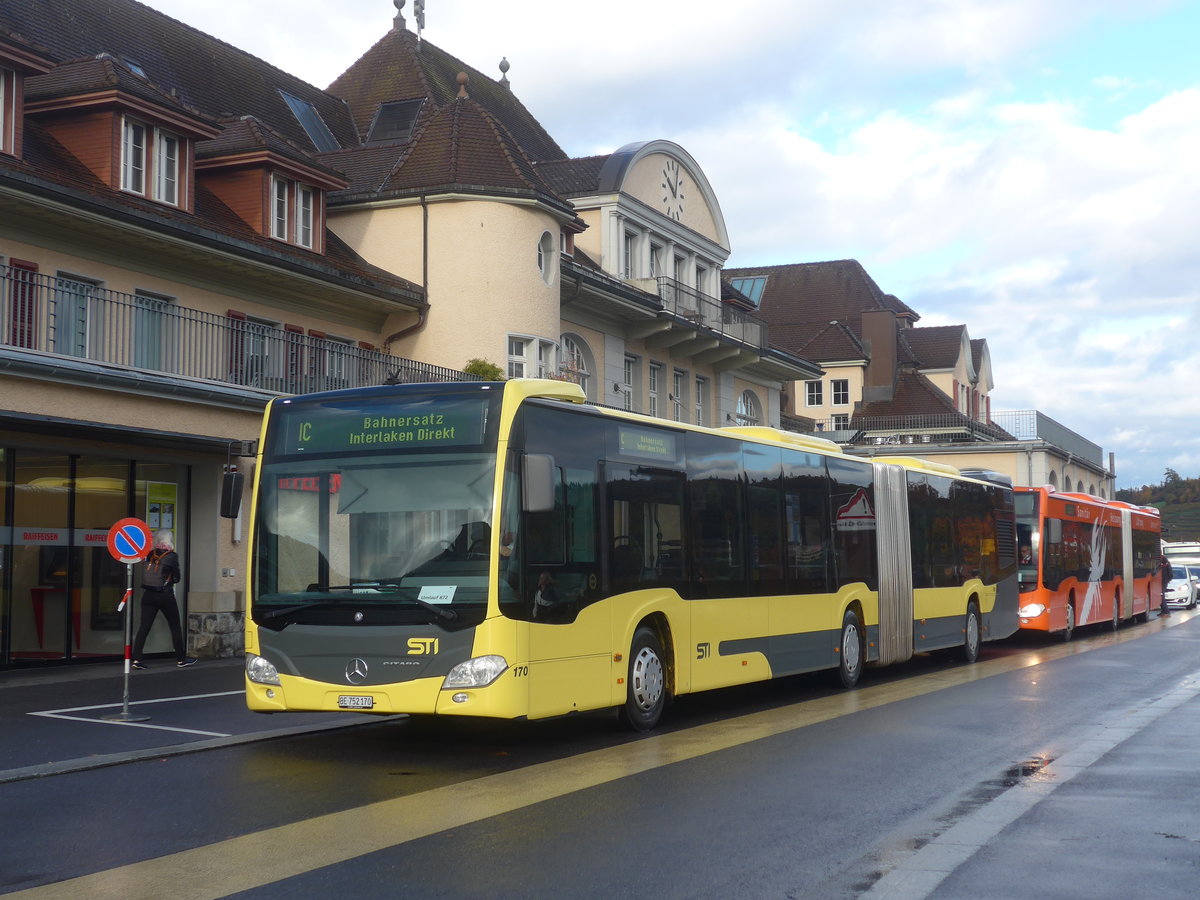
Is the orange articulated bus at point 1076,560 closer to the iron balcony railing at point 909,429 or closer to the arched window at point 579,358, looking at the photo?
the arched window at point 579,358

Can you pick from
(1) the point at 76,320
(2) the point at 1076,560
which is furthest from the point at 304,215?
(2) the point at 1076,560

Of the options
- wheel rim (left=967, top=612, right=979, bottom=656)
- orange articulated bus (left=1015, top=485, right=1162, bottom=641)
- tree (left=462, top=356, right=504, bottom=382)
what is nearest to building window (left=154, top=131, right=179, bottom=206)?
tree (left=462, top=356, right=504, bottom=382)

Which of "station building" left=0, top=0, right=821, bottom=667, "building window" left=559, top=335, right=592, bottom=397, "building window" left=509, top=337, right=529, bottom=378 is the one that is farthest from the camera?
"building window" left=559, top=335, right=592, bottom=397

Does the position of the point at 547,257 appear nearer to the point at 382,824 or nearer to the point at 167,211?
the point at 167,211

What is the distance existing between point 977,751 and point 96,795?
6.51m

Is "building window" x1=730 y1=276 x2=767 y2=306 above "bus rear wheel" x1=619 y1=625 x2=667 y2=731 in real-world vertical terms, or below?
above

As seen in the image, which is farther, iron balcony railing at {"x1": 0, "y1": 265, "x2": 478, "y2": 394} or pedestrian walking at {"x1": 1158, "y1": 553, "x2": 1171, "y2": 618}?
pedestrian walking at {"x1": 1158, "y1": 553, "x2": 1171, "y2": 618}

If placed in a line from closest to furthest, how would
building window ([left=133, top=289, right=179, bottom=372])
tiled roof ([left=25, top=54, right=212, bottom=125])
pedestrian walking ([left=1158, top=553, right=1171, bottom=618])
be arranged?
building window ([left=133, top=289, right=179, bottom=372]) < tiled roof ([left=25, top=54, right=212, bottom=125]) < pedestrian walking ([left=1158, top=553, right=1171, bottom=618])

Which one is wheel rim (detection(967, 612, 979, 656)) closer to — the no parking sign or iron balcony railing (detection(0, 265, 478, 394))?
iron balcony railing (detection(0, 265, 478, 394))

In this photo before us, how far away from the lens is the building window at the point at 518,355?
29609 mm

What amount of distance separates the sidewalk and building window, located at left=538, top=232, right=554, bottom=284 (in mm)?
13722

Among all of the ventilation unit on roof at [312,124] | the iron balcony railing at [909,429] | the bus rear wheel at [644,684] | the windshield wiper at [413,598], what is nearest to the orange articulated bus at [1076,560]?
the bus rear wheel at [644,684]

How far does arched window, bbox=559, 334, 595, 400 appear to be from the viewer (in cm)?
3288

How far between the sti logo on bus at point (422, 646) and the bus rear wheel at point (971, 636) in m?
13.8
